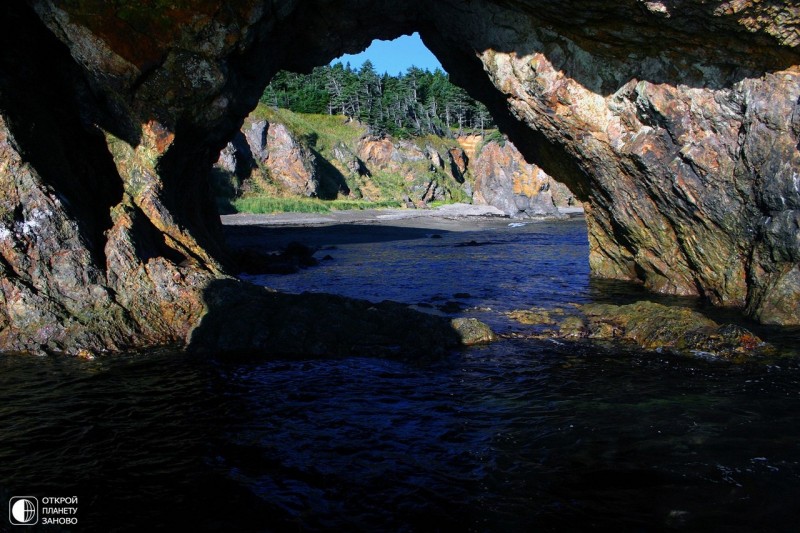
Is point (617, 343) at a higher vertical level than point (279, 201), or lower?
lower

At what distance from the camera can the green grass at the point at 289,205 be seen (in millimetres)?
59825

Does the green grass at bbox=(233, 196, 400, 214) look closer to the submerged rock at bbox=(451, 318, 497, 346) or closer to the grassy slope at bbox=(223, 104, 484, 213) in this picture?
the grassy slope at bbox=(223, 104, 484, 213)

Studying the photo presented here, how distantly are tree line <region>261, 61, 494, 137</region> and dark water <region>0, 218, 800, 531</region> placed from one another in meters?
85.4

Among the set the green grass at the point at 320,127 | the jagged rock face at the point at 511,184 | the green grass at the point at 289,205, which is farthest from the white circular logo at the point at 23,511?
the jagged rock face at the point at 511,184

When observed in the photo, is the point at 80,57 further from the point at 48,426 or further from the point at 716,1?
the point at 716,1

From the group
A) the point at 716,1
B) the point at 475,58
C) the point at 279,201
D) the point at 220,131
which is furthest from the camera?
the point at 279,201

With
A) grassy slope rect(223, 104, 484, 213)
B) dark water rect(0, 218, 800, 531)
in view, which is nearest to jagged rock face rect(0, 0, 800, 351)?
dark water rect(0, 218, 800, 531)

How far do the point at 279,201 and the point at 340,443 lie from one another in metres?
58.9

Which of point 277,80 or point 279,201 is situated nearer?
point 279,201

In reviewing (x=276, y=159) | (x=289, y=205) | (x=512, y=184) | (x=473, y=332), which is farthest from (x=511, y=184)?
(x=473, y=332)

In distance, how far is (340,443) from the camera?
852cm

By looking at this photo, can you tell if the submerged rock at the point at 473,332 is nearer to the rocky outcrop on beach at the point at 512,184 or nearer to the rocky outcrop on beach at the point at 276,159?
the rocky outcrop on beach at the point at 276,159

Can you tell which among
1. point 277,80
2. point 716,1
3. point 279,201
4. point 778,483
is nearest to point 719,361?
point 778,483

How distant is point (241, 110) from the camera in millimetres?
21547
